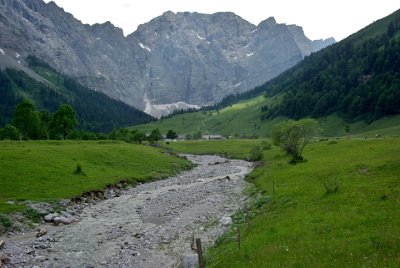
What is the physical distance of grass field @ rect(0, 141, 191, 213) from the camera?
1764 inches

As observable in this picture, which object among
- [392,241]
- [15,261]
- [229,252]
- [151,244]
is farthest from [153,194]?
[392,241]

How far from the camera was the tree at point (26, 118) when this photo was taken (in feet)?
355

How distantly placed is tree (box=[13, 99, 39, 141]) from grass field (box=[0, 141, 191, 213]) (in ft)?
92.0

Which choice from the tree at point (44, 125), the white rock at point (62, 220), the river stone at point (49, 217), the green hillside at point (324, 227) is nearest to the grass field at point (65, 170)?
the river stone at point (49, 217)

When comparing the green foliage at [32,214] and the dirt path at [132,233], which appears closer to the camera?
the dirt path at [132,233]

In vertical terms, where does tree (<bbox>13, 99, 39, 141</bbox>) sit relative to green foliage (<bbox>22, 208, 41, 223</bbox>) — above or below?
above

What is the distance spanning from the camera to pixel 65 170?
57.9 metres

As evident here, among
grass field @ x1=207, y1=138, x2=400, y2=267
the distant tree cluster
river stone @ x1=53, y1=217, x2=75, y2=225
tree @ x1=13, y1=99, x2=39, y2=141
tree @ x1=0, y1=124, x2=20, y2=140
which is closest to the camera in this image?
grass field @ x1=207, y1=138, x2=400, y2=267

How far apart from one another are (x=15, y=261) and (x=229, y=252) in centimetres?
1563

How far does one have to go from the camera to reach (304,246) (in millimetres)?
20000

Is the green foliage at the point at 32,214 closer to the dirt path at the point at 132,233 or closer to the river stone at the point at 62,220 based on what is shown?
the river stone at the point at 62,220

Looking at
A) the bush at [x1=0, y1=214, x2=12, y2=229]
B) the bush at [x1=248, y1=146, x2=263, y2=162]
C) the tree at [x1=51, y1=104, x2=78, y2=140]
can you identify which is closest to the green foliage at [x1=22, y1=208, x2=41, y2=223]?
the bush at [x1=0, y1=214, x2=12, y2=229]

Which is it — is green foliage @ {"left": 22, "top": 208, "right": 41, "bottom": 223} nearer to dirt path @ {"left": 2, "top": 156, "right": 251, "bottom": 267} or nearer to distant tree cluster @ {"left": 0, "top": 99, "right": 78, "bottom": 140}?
dirt path @ {"left": 2, "top": 156, "right": 251, "bottom": 267}

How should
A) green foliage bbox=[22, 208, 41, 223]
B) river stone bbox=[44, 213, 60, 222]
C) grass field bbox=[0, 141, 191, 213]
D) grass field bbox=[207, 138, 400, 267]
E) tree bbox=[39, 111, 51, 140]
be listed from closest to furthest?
grass field bbox=[207, 138, 400, 267], green foliage bbox=[22, 208, 41, 223], river stone bbox=[44, 213, 60, 222], grass field bbox=[0, 141, 191, 213], tree bbox=[39, 111, 51, 140]
